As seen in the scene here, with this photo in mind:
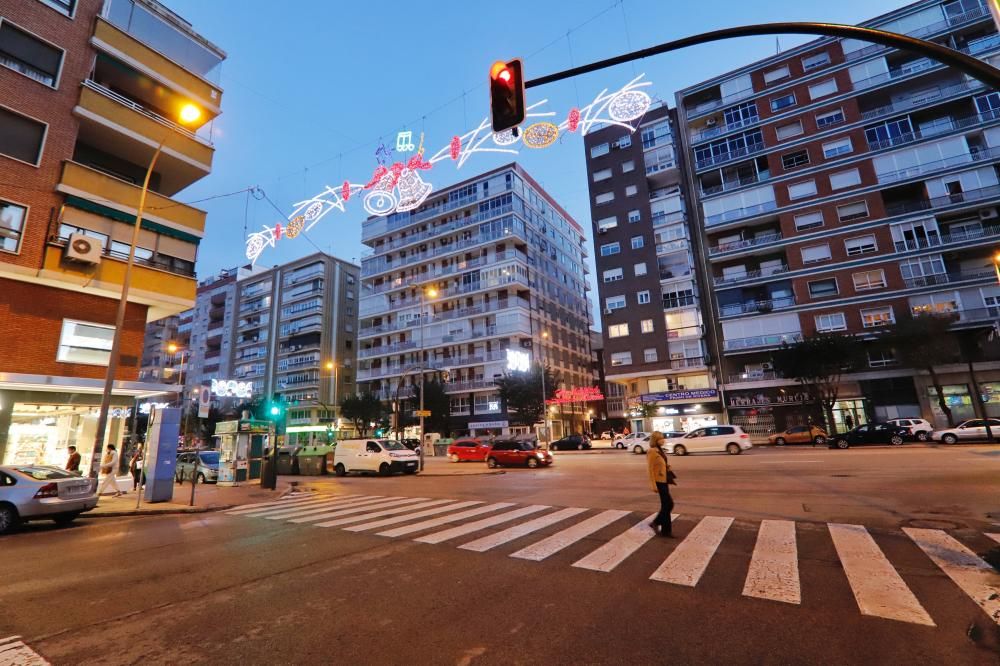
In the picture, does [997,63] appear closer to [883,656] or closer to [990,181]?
[990,181]

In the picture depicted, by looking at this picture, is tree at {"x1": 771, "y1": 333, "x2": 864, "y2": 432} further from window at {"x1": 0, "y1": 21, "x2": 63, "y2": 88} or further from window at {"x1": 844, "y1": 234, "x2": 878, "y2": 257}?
window at {"x1": 0, "y1": 21, "x2": 63, "y2": 88}

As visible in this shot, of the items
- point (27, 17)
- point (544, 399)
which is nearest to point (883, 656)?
point (27, 17)

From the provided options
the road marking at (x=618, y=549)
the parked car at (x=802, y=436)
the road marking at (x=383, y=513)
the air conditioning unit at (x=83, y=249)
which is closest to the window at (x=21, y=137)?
the air conditioning unit at (x=83, y=249)

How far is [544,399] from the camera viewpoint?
45.1 m

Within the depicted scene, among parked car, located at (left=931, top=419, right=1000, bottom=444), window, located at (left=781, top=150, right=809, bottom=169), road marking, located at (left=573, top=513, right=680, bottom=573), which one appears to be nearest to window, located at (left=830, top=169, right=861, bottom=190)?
window, located at (left=781, top=150, right=809, bottom=169)

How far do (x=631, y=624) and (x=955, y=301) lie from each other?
43.5 m

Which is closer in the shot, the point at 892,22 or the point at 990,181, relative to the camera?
the point at 990,181

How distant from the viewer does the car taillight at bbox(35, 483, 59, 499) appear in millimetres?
10008

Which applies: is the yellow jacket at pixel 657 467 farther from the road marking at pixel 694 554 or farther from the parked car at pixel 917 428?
the parked car at pixel 917 428

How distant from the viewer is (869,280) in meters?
36.3

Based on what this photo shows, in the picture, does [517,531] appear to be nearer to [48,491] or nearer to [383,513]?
[383,513]

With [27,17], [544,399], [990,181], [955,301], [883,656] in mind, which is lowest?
[883,656]

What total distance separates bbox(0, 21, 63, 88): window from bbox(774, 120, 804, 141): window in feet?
162

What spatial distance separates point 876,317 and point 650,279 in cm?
1847
